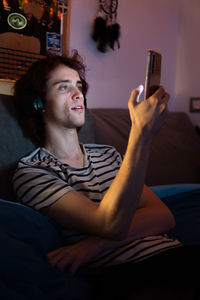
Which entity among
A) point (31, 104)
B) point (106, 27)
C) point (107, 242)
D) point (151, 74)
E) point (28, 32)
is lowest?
point (107, 242)

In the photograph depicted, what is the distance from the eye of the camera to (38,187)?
831mm

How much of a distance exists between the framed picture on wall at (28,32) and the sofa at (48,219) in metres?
0.40

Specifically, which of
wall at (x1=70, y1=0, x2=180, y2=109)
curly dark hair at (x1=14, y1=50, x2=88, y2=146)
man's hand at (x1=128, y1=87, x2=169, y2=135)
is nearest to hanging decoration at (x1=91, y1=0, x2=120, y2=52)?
wall at (x1=70, y1=0, x2=180, y2=109)

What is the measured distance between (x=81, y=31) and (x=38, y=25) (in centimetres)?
43

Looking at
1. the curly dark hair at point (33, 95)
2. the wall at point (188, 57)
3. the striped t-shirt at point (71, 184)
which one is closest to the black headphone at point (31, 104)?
the curly dark hair at point (33, 95)

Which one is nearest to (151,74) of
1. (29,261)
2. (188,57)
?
(29,261)

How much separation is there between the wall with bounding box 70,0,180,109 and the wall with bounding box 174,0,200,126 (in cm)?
5

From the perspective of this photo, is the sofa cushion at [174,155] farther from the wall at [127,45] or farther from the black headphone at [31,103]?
the black headphone at [31,103]

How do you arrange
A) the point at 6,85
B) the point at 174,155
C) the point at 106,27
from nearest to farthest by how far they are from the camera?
1. the point at 6,85
2. the point at 174,155
3. the point at 106,27

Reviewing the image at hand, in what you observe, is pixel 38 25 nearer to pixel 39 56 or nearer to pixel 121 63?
pixel 39 56

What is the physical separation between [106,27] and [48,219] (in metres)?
1.57

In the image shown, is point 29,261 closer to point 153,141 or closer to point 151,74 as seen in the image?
point 151,74

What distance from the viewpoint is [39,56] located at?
150 cm

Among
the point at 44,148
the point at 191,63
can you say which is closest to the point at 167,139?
the point at 191,63
